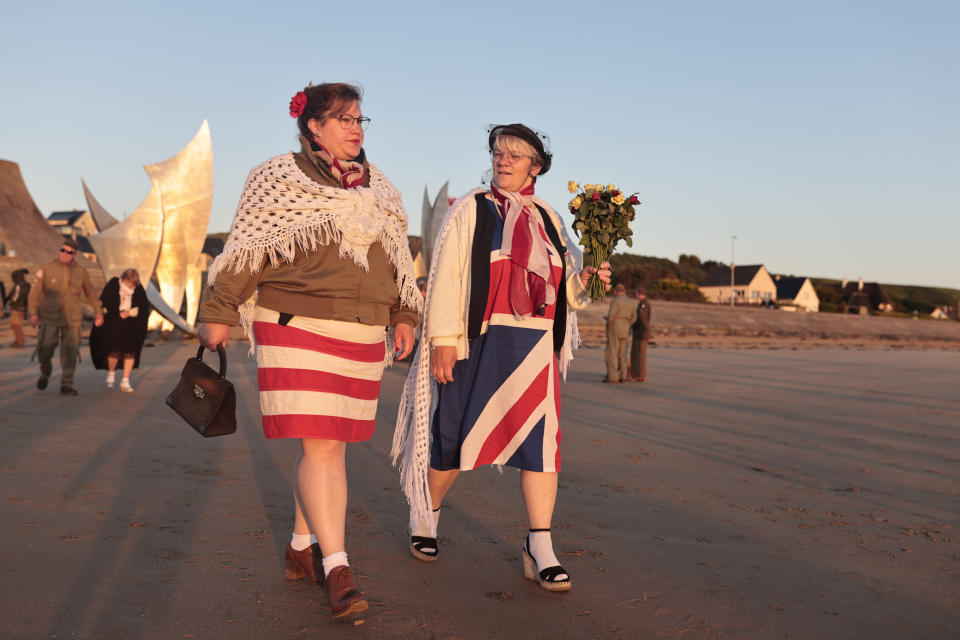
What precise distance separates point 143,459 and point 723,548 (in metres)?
3.87

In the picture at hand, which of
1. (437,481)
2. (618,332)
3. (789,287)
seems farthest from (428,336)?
(789,287)

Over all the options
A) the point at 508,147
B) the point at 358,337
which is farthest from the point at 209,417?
the point at 508,147

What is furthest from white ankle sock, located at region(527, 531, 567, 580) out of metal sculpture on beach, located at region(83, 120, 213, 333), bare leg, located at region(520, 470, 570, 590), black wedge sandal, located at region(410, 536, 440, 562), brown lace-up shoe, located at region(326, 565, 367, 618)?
metal sculpture on beach, located at region(83, 120, 213, 333)

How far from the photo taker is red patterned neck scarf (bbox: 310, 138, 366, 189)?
2.90 m

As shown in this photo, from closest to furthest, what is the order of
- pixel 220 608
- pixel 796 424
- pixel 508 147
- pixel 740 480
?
pixel 220 608, pixel 508 147, pixel 740 480, pixel 796 424

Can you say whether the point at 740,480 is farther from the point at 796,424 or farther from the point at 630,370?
the point at 630,370

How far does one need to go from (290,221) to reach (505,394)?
1082 mm

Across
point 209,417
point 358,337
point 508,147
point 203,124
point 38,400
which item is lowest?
point 38,400

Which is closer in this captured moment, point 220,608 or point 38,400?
point 220,608

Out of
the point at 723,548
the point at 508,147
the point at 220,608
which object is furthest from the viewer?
the point at 723,548

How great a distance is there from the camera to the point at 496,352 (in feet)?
10.4

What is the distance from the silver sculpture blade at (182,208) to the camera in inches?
916

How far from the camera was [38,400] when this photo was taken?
8.41 metres

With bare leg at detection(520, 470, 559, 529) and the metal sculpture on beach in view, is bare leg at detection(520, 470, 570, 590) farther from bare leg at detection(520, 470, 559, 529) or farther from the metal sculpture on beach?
the metal sculpture on beach
